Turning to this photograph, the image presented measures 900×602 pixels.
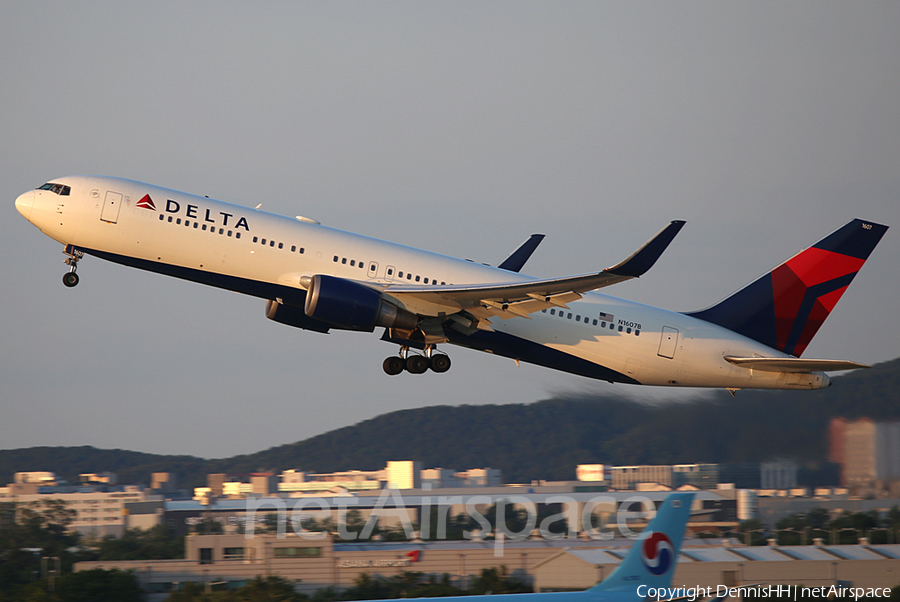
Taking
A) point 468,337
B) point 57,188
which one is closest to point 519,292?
point 468,337

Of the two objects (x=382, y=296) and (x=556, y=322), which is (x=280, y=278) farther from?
(x=556, y=322)

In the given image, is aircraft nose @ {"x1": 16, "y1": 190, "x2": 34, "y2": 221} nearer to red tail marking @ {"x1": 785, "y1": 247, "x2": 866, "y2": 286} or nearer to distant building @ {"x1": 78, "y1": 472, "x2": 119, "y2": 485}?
red tail marking @ {"x1": 785, "y1": 247, "x2": 866, "y2": 286}

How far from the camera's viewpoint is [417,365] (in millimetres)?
29453

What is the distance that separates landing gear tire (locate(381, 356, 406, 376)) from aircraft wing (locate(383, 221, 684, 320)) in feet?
10.1

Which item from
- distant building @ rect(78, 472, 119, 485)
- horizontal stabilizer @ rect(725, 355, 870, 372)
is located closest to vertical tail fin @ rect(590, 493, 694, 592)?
horizontal stabilizer @ rect(725, 355, 870, 372)

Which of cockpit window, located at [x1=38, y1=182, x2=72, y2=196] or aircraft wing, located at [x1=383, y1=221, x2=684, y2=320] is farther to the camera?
cockpit window, located at [x1=38, y1=182, x2=72, y2=196]

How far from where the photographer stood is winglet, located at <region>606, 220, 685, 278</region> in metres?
22.2

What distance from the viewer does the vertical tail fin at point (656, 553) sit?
20.8 meters

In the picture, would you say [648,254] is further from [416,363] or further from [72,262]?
[72,262]

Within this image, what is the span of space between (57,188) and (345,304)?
9015 mm

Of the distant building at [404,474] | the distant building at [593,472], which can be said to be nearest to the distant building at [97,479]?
the distant building at [404,474]

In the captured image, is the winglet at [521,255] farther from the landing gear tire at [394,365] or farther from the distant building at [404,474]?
the distant building at [404,474]

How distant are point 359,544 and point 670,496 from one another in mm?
20148

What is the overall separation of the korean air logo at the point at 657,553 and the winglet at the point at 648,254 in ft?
20.5
